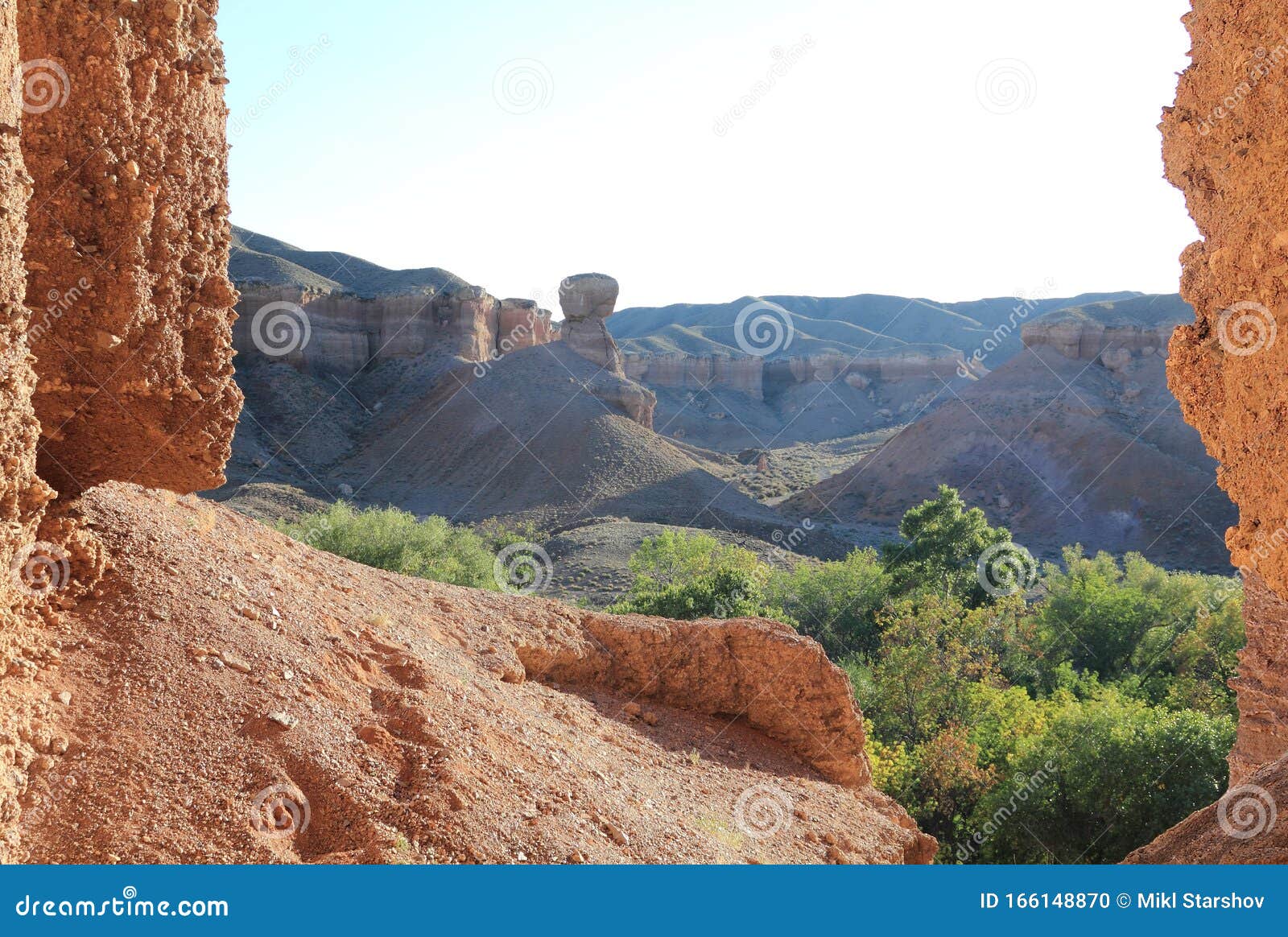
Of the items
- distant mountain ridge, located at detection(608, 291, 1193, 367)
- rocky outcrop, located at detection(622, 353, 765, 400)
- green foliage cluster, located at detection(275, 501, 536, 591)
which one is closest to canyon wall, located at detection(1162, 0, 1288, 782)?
green foliage cluster, located at detection(275, 501, 536, 591)

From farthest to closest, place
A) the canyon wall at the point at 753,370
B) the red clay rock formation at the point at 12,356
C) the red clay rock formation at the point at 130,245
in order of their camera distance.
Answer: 1. the canyon wall at the point at 753,370
2. the red clay rock formation at the point at 130,245
3. the red clay rock formation at the point at 12,356

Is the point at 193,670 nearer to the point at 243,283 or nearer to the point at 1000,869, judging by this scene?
the point at 1000,869

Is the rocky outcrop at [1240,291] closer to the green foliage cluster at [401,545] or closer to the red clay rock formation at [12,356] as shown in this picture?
the red clay rock formation at [12,356]

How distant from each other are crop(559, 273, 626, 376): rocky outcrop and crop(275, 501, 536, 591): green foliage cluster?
2898cm

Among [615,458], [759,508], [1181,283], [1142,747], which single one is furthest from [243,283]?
[1181,283]

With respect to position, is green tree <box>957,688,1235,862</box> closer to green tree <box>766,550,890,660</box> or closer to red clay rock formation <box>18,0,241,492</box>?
green tree <box>766,550,890,660</box>

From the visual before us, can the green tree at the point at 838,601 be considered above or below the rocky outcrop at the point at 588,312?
below

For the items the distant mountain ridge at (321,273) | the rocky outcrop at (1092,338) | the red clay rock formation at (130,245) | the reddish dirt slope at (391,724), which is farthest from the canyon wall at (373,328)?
the red clay rock formation at (130,245)

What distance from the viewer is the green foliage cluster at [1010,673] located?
12.2m

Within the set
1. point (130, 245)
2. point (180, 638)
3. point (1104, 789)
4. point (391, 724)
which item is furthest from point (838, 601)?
point (130, 245)

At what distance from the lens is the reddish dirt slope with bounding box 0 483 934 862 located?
3.82 metres

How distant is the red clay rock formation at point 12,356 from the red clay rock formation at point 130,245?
0.38m

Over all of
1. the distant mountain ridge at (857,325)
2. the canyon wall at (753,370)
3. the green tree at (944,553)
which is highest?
the distant mountain ridge at (857,325)

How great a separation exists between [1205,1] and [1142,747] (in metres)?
10.7
